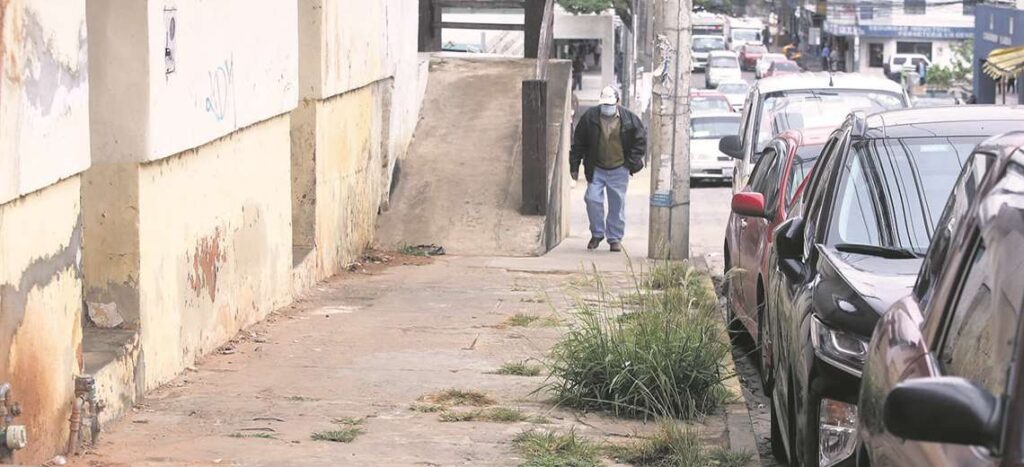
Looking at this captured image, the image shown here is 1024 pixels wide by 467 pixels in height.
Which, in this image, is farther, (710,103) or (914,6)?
(914,6)

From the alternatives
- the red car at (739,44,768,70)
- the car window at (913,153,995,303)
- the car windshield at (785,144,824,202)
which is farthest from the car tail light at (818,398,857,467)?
the red car at (739,44,768,70)

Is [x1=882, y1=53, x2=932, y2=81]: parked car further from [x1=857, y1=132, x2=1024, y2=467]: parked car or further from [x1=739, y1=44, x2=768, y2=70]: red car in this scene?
[x1=857, y1=132, x2=1024, y2=467]: parked car

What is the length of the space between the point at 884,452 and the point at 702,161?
25792 millimetres

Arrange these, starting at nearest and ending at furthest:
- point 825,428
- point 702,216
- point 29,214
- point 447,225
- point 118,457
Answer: point 825,428 → point 29,214 → point 118,457 → point 447,225 → point 702,216

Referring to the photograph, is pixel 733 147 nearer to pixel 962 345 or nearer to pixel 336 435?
pixel 336 435

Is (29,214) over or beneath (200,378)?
over

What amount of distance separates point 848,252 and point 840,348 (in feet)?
2.96

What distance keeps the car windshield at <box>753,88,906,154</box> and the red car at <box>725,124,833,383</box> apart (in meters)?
3.47

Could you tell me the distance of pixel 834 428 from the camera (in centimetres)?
596

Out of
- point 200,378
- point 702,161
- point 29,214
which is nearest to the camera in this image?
point 29,214

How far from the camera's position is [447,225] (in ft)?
51.8

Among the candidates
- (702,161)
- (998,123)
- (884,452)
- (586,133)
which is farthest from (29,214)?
(702,161)

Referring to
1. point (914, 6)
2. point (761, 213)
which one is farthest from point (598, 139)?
point (914, 6)

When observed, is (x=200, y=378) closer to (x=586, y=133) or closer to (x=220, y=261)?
(x=220, y=261)
